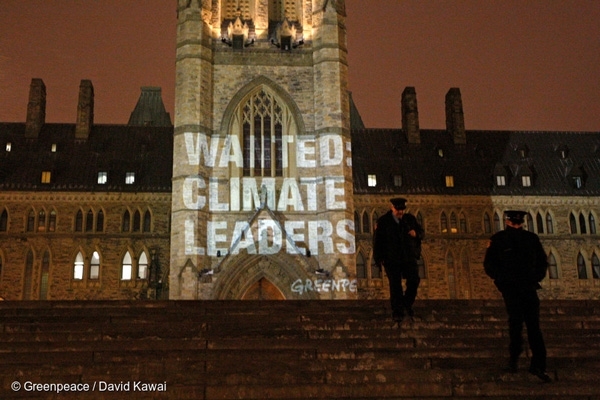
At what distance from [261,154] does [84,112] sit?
14.7 m

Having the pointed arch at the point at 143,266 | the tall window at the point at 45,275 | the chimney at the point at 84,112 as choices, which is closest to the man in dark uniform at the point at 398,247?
the pointed arch at the point at 143,266

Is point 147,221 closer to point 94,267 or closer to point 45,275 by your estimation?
point 94,267

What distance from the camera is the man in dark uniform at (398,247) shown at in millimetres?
12750

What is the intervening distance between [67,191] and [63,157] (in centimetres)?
316

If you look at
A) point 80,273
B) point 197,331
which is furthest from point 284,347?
point 80,273

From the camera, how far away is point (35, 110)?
1708 inches

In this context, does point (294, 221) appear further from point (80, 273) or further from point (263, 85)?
point (80, 273)

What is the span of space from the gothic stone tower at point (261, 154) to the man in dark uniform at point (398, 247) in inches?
749

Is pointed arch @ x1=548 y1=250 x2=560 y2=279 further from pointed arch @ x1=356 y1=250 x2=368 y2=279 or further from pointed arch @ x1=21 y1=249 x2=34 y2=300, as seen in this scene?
pointed arch @ x1=21 y1=249 x2=34 y2=300

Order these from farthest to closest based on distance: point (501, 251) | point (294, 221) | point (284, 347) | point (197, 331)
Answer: point (294, 221)
point (197, 331)
point (284, 347)
point (501, 251)

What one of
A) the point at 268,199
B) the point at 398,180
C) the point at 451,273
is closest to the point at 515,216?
the point at 268,199

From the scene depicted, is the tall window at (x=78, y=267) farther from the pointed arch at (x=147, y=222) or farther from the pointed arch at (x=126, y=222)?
the pointed arch at (x=147, y=222)

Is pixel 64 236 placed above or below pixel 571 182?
below

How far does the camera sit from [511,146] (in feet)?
152
